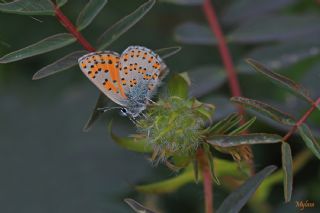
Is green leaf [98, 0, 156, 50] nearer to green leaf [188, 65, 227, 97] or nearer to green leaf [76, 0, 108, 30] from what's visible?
green leaf [76, 0, 108, 30]

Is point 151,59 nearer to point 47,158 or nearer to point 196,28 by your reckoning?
point 196,28

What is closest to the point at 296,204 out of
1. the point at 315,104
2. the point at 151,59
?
the point at 315,104

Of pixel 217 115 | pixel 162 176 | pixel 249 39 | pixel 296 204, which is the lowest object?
pixel 296 204

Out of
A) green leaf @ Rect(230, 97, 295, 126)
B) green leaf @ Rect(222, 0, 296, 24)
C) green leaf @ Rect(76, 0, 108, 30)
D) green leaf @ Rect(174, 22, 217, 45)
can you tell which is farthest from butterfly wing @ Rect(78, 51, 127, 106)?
green leaf @ Rect(222, 0, 296, 24)

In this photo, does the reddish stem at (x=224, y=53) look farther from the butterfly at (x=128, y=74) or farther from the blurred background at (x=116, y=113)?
the butterfly at (x=128, y=74)

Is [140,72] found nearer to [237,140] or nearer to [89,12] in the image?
[89,12]

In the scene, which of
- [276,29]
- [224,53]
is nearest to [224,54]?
[224,53]
